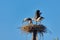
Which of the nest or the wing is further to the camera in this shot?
the wing

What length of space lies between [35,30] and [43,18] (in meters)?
0.74

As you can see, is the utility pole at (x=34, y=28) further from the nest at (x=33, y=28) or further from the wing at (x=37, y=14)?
the wing at (x=37, y=14)

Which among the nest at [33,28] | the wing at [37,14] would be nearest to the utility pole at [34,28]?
the nest at [33,28]

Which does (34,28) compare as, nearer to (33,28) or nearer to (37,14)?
(33,28)

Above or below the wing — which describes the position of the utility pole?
below

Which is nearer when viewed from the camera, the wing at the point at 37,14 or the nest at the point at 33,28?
the nest at the point at 33,28

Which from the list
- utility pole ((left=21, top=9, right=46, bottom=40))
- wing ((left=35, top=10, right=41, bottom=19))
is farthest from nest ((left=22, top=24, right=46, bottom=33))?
wing ((left=35, top=10, right=41, bottom=19))

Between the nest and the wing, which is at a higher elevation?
the wing

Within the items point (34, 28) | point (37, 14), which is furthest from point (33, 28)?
point (37, 14)

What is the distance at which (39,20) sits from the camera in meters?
24.5

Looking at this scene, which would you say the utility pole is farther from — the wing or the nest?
the wing

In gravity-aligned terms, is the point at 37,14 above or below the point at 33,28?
above

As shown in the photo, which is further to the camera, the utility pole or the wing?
the wing

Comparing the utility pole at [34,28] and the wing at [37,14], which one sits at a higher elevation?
the wing at [37,14]
